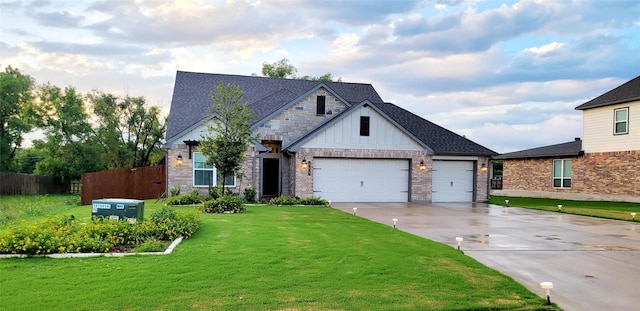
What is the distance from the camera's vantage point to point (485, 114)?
86.1 feet

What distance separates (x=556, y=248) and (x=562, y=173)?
20930mm

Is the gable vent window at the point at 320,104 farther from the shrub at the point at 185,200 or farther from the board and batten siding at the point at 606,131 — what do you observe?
the board and batten siding at the point at 606,131

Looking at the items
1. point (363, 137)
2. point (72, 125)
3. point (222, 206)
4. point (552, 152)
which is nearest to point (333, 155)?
point (363, 137)

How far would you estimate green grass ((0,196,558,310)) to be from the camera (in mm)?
5039

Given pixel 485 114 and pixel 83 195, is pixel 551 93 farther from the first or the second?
pixel 83 195

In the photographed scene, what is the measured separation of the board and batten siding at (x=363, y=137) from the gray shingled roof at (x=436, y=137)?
1348mm

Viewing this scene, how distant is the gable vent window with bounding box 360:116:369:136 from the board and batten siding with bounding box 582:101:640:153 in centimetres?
1429

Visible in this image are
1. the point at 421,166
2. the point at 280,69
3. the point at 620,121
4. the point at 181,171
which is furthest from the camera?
the point at 280,69

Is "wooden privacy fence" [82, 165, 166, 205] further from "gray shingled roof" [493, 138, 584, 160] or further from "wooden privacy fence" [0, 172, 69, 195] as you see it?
"gray shingled roof" [493, 138, 584, 160]

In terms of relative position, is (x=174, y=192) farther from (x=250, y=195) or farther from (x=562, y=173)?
(x=562, y=173)

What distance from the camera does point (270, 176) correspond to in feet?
72.9

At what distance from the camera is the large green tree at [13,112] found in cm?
3238

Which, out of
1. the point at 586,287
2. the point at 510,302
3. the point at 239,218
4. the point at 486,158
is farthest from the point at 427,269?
the point at 486,158

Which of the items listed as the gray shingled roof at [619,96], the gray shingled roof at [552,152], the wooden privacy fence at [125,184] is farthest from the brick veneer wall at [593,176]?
the wooden privacy fence at [125,184]
